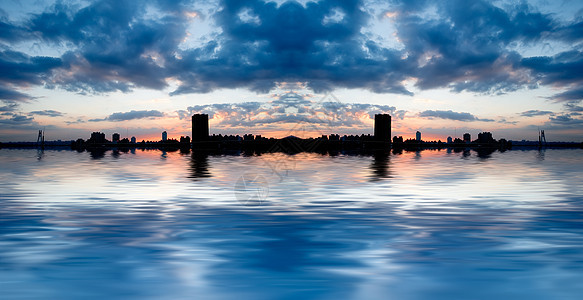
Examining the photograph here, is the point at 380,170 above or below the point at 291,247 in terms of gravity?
above

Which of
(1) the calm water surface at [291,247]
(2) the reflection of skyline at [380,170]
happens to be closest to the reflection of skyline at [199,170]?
(1) the calm water surface at [291,247]

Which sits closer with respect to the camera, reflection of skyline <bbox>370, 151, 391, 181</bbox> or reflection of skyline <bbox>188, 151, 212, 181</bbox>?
reflection of skyline <bbox>370, 151, 391, 181</bbox>

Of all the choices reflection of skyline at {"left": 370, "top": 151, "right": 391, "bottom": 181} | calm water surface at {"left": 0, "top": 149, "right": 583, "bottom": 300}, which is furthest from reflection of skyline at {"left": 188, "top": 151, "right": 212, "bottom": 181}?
reflection of skyline at {"left": 370, "top": 151, "right": 391, "bottom": 181}

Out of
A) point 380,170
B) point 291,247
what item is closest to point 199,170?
point 380,170


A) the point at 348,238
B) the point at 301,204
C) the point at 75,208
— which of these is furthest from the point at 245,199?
the point at 348,238

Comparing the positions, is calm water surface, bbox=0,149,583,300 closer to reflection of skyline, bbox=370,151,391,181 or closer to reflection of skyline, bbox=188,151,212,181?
reflection of skyline, bbox=370,151,391,181

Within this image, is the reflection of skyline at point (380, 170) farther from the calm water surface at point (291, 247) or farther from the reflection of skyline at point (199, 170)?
the reflection of skyline at point (199, 170)

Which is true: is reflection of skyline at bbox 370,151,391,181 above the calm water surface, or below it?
above

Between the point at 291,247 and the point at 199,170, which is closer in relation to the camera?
the point at 291,247

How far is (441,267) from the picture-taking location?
12023 millimetres

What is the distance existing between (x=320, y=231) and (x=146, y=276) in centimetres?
755

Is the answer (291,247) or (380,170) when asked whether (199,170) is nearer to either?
(380,170)

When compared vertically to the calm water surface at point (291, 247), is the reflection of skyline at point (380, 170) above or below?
above

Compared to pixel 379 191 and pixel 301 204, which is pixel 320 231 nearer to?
pixel 301 204
